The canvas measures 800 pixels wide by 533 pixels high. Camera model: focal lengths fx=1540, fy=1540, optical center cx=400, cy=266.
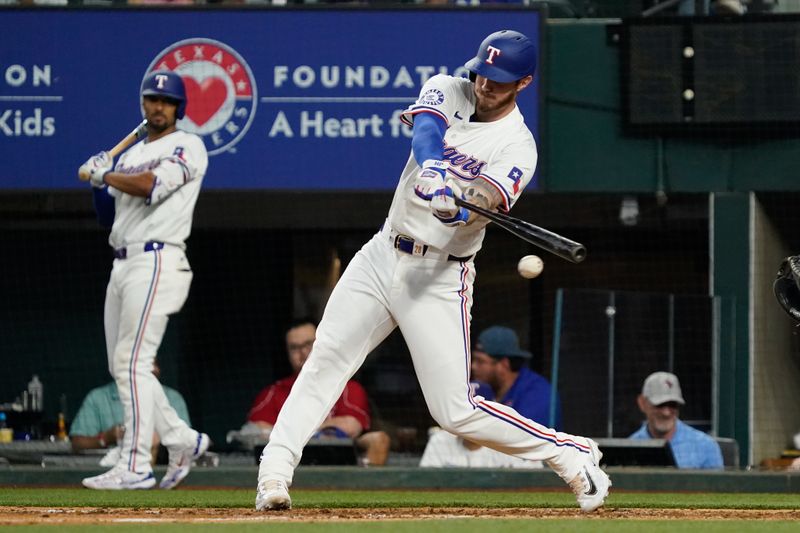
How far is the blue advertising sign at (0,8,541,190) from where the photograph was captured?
9.26 meters

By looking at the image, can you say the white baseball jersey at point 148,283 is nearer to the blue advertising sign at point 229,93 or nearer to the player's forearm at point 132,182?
the player's forearm at point 132,182

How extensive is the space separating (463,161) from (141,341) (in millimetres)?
2284

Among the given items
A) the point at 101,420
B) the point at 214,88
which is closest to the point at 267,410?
the point at 101,420

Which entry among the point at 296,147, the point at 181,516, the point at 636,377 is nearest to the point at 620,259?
the point at 636,377

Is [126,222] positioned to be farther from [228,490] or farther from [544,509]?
[544,509]

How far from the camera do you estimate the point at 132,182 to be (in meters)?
7.12

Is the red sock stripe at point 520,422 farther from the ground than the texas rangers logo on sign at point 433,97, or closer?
closer

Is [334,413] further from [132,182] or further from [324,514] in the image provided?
[324,514]

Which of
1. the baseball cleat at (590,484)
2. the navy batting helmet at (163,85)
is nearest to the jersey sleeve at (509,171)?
the baseball cleat at (590,484)

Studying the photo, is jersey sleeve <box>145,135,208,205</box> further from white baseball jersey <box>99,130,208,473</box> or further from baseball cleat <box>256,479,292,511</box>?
baseball cleat <box>256,479,292,511</box>

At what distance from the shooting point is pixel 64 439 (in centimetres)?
944

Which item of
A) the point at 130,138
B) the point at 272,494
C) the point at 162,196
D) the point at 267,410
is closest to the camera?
the point at 272,494

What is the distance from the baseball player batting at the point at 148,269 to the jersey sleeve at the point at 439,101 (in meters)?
2.07

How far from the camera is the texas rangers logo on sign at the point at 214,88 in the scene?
930 cm
